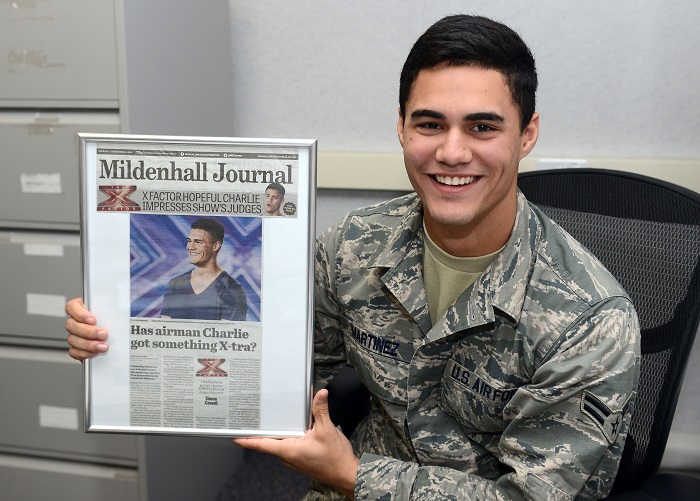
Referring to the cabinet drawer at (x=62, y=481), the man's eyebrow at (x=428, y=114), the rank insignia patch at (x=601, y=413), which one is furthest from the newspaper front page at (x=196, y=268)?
the cabinet drawer at (x=62, y=481)

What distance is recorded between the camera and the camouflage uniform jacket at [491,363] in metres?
0.88

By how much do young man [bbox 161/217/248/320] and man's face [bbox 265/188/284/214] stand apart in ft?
0.23

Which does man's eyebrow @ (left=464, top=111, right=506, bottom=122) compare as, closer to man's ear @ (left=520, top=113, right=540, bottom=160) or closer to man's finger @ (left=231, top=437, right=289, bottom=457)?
man's ear @ (left=520, top=113, right=540, bottom=160)

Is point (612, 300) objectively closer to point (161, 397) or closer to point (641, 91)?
point (161, 397)

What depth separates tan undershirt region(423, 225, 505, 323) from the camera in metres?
1.02

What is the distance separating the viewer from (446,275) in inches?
41.0

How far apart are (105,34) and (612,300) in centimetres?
107

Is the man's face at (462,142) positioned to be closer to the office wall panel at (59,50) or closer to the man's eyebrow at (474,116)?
the man's eyebrow at (474,116)

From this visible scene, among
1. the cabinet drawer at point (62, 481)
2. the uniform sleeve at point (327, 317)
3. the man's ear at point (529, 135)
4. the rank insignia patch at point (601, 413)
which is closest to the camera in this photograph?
the rank insignia patch at point (601, 413)

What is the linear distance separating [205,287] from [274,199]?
6.3 inches

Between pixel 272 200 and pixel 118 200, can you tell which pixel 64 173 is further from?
pixel 272 200

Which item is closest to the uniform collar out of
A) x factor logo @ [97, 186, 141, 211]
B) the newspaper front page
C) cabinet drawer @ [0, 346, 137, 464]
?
the newspaper front page

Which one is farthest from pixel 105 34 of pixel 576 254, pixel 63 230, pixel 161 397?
pixel 576 254

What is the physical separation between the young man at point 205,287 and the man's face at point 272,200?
71mm
